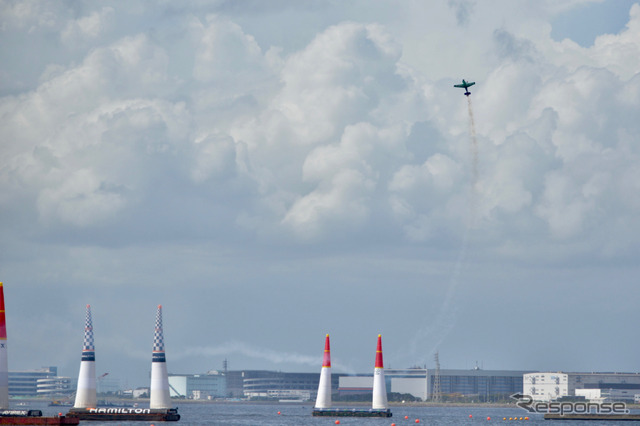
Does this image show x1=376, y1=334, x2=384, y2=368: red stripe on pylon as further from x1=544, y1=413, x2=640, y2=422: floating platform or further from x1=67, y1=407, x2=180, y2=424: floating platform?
x1=544, y1=413, x2=640, y2=422: floating platform

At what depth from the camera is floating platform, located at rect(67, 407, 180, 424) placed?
3912 inches

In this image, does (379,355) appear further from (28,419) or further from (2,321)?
(2,321)

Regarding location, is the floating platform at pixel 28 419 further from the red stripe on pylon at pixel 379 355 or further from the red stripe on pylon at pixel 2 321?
the red stripe on pylon at pixel 379 355

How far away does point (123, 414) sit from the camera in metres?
108

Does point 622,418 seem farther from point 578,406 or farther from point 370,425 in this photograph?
point 370,425

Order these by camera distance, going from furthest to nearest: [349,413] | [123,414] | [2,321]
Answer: [349,413] < [123,414] < [2,321]

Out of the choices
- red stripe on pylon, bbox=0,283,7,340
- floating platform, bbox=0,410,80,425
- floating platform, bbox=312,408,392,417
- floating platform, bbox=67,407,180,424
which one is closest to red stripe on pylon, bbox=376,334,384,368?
floating platform, bbox=312,408,392,417

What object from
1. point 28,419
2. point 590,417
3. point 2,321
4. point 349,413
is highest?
point 2,321

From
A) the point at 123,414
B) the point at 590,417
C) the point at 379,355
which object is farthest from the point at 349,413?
the point at 590,417

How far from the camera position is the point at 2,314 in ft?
253

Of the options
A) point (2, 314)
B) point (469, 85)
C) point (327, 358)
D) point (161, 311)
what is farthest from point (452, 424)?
point (2, 314)

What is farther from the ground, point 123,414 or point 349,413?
point 123,414

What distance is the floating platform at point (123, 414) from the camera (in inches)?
3912

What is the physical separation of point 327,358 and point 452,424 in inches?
1484
